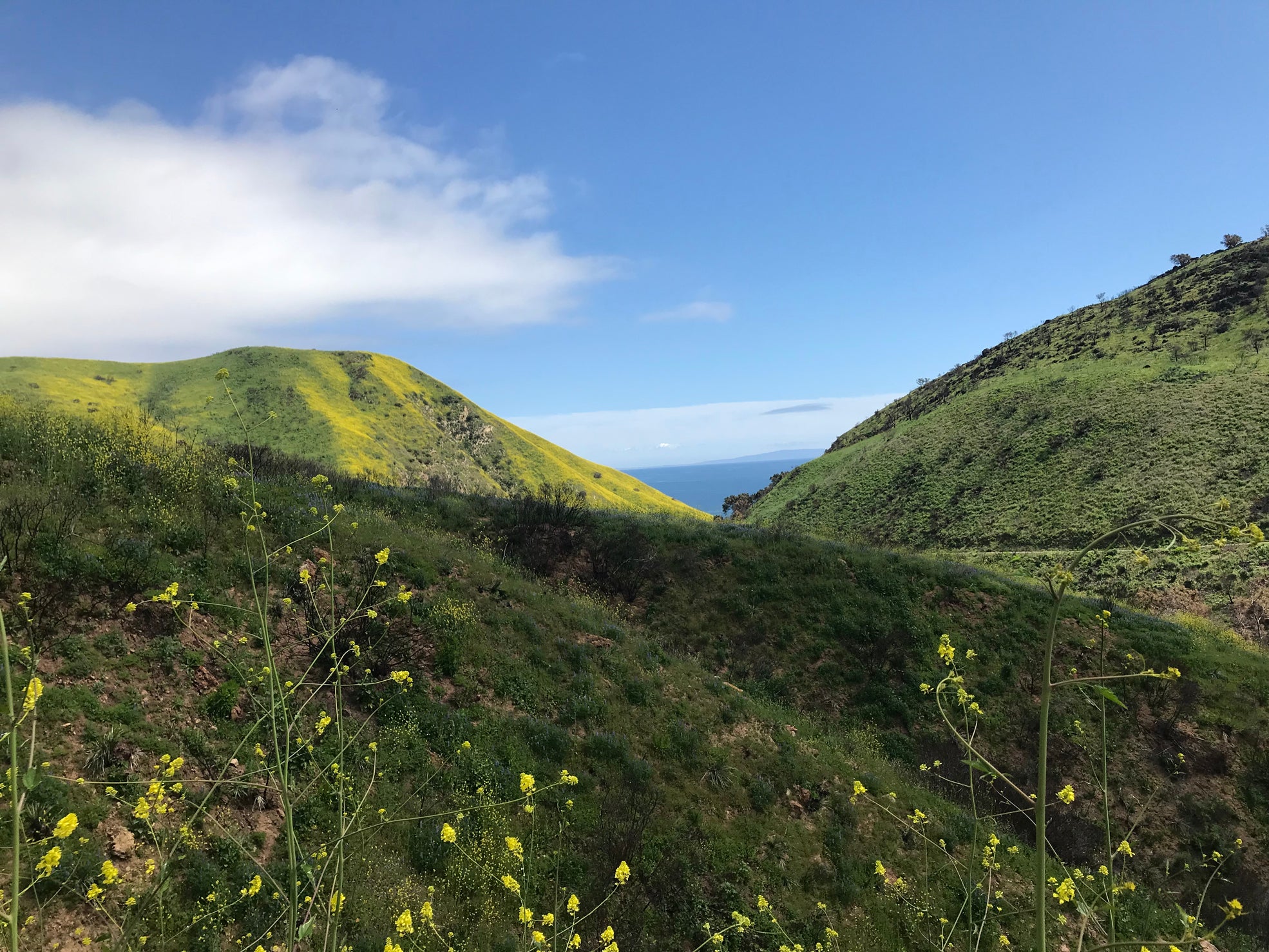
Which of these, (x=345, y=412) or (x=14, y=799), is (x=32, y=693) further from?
(x=345, y=412)

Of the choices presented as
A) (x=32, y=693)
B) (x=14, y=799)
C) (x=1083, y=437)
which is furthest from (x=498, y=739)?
(x=1083, y=437)

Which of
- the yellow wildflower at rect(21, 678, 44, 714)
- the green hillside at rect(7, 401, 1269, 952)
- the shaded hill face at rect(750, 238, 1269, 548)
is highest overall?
the shaded hill face at rect(750, 238, 1269, 548)

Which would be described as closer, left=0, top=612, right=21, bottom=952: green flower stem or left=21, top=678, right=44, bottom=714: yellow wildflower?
left=0, top=612, right=21, bottom=952: green flower stem

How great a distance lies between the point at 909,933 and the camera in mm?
8156

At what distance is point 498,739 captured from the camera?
9.03 m

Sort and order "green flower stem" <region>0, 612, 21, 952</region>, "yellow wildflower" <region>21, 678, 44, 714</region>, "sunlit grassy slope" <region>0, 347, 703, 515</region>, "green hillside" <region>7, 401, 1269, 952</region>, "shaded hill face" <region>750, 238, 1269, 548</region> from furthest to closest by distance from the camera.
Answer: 1. "sunlit grassy slope" <region>0, 347, 703, 515</region>
2. "shaded hill face" <region>750, 238, 1269, 548</region>
3. "green hillside" <region>7, 401, 1269, 952</region>
4. "yellow wildflower" <region>21, 678, 44, 714</region>
5. "green flower stem" <region>0, 612, 21, 952</region>

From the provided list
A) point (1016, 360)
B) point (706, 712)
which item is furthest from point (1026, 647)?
point (1016, 360)

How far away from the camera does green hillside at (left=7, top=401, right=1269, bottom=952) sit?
563 centimetres

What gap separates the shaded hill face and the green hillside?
13.3 meters

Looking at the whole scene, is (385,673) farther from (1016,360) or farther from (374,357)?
(374,357)

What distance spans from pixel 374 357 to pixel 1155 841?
110 metres

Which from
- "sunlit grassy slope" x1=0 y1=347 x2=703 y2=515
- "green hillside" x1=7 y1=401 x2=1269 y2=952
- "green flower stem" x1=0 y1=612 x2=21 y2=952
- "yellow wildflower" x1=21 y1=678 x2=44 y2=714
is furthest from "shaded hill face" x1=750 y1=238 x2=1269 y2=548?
"green flower stem" x1=0 y1=612 x2=21 y2=952

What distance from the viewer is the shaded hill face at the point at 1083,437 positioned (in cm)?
3516

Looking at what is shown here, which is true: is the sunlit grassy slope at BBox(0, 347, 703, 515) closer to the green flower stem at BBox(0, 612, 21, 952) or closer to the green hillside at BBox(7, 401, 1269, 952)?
the green hillside at BBox(7, 401, 1269, 952)
